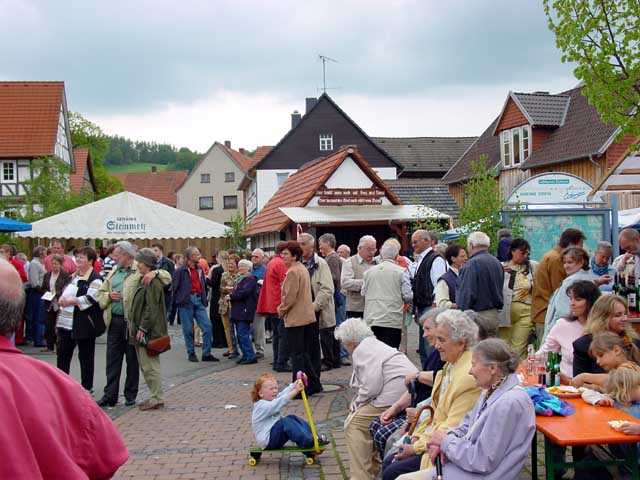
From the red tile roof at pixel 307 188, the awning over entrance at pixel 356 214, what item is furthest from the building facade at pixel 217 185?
the awning over entrance at pixel 356 214

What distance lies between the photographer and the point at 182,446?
7.52 m

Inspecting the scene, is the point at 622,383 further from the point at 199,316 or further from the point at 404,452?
the point at 199,316

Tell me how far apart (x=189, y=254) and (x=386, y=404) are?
8388 mm

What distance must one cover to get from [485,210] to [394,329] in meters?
4.91

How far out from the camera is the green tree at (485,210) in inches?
515

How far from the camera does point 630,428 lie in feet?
14.7

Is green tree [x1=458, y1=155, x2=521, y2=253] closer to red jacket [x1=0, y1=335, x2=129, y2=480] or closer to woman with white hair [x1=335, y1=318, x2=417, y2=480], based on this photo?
woman with white hair [x1=335, y1=318, x2=417, y2=480]

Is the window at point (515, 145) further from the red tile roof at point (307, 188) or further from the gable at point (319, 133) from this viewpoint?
the gable at point (319, 133)

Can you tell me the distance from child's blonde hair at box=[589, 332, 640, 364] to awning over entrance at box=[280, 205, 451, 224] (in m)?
13.1

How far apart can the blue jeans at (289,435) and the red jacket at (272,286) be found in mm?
4758

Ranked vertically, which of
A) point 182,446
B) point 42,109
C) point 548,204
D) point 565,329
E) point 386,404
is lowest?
point 182,446

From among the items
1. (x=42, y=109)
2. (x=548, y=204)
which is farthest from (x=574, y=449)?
(x=42, y=109)

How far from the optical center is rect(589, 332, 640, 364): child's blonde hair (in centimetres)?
549

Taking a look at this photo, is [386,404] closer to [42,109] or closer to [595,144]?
[595,144]
